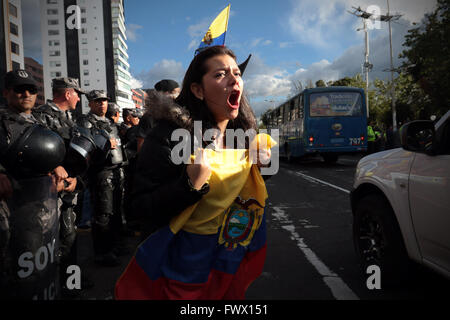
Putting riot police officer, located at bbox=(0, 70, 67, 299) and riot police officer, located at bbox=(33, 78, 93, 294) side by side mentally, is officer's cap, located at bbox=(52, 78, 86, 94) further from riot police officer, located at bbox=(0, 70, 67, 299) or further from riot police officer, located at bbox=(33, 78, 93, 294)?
riot police officer, located at bbox=(0, 70, 67, 299)

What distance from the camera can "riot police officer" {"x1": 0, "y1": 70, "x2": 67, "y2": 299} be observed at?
5.29 feet

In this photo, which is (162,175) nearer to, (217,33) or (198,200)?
(198,200)

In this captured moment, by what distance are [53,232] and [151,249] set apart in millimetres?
845

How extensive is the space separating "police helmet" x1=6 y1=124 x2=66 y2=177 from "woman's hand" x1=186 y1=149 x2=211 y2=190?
3.31 ft

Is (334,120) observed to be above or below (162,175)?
above

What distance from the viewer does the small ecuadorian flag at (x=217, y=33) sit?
1.58 metres

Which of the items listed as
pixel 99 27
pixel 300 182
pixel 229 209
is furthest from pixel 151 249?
pixel 99 27

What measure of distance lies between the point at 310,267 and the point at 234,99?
102 inches

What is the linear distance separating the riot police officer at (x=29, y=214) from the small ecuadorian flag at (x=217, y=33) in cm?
104

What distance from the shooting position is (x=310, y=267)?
3.41 metres

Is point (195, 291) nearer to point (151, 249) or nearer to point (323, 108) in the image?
point (151, 249)

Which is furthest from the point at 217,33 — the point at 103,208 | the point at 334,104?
the point at 334,104

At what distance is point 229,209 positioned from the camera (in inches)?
58.1

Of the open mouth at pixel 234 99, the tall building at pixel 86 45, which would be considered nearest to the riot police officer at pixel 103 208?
the open mouth at pixel 234 99
